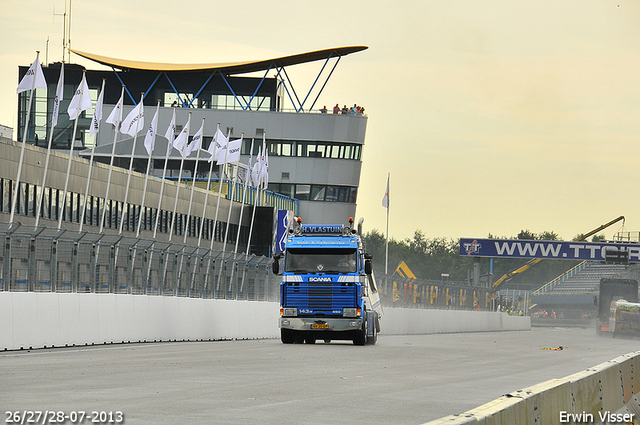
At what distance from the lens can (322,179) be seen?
98312 mm

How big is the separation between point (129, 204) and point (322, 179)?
35150 millimetres

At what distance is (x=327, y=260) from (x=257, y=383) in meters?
12.8

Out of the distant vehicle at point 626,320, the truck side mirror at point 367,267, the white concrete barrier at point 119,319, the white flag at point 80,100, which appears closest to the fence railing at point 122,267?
the white concrete barrier at point 119,319

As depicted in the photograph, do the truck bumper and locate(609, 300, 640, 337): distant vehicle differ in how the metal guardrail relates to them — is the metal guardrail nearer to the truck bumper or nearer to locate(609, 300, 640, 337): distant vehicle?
the truck bumper

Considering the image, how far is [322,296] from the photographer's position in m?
26.6

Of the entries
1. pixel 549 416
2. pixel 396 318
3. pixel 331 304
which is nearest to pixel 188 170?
pixel 396 318

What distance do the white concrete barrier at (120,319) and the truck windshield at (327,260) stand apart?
3750 millimetres

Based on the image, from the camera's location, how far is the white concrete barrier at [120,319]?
20.3 meters

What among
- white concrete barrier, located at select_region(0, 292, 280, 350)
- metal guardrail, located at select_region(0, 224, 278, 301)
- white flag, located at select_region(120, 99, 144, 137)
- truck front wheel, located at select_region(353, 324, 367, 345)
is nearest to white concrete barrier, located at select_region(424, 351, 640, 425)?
white concrete barrier, located at select_region(0, 292, 280, 350)

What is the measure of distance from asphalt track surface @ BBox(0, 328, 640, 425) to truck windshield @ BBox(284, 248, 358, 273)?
3918mm

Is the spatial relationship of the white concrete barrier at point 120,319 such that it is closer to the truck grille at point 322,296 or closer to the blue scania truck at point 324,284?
the blue scania truck at point 324,284

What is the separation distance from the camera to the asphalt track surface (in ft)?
34.2

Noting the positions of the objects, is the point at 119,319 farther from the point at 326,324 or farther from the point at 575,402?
the point at 575,402

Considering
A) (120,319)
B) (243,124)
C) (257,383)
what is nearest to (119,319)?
(120,319)
